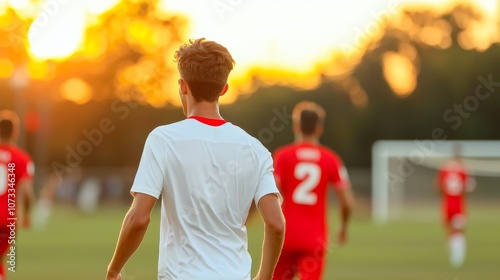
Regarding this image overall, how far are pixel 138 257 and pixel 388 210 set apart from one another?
24943 mm

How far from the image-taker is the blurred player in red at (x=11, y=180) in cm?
966

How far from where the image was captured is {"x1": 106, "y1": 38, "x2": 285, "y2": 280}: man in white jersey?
414 cm

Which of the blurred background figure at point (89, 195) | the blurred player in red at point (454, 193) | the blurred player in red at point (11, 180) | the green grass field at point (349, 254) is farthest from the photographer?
the blurred background figure at point (89, 195)

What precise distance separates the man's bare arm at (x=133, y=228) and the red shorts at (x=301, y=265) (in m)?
4.72

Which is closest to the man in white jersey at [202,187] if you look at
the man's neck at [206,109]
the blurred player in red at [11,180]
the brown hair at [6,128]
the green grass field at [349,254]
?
the man's neck at [206,109]

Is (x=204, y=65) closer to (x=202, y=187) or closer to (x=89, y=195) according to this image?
(x=202, y=187)

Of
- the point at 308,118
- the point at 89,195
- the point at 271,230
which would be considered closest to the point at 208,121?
the point at 271,230

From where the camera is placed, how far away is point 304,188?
29.6 ft

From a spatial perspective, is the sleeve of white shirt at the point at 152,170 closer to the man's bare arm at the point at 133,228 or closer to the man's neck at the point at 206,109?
the man's bare arm at the point at 133,228

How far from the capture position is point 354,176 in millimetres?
50812

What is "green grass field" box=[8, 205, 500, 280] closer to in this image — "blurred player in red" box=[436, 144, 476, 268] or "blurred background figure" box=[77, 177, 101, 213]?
"blurred player in red" box=[436, 144, 476, 268]

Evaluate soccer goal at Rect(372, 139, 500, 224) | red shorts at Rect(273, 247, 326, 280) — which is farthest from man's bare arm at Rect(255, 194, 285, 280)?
soccer goal at Rect(372, 139, 500, 224)

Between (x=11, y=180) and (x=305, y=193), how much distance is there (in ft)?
9.41

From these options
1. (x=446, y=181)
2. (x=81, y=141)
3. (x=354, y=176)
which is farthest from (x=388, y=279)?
(x=81, y=141)
